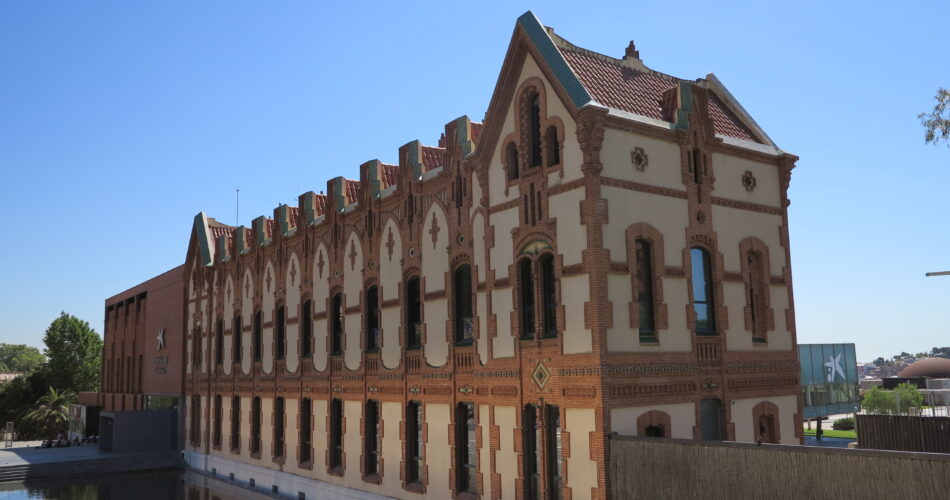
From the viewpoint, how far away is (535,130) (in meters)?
20.9

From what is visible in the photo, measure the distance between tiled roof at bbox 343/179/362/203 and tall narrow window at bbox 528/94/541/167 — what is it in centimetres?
1186

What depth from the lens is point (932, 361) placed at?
90.1m

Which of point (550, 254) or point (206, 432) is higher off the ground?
point (550, 254)

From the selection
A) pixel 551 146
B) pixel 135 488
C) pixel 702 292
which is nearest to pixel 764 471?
pixel 702 292

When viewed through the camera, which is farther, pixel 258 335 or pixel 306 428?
pixel 258 335

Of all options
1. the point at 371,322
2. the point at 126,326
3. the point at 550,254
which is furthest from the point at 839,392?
the point at 126,326

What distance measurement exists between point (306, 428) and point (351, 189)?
10067 millimetres

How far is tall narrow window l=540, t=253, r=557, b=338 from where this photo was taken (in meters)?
19.8

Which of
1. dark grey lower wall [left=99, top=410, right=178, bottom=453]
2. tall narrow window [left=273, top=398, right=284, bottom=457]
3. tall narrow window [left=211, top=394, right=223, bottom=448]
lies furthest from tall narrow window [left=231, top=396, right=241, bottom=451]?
dark grey lower wall [left=99, top=410, right=178, bottom=453]

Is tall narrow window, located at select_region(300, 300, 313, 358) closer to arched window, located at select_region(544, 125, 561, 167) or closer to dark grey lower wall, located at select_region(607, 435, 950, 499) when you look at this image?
arched window, located at select_region(544, 125, 561, 167)

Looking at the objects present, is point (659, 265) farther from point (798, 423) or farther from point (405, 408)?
point (405, 408)

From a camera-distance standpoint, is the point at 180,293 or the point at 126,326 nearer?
the point at 180,293

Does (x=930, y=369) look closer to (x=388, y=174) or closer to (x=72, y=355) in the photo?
(x=388, y=174)

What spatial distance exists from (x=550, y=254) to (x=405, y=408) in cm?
875
